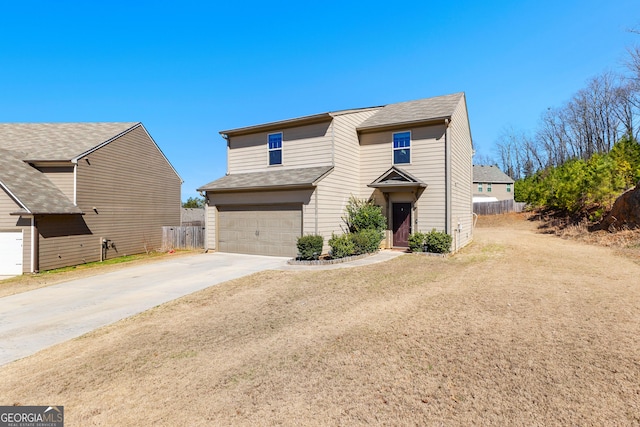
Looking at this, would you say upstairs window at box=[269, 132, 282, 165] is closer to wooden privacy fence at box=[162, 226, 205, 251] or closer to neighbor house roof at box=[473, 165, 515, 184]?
wooden privacy fence at box=[162, 226, 205, 251]

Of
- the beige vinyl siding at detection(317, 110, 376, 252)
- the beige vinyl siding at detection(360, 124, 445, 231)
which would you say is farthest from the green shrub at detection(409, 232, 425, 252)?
the beige vinyl siding at detection(317, 110, 376, 252)

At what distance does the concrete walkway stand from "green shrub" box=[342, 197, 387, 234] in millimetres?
1913

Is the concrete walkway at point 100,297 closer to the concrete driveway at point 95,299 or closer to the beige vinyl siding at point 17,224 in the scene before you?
the concrete driveway at point 95,299

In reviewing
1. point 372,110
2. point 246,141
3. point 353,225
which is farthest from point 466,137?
point 246,141

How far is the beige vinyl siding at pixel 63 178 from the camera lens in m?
15.3

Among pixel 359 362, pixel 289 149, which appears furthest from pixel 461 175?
pixel 359 362

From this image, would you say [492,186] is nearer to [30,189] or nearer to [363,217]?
[363,217]

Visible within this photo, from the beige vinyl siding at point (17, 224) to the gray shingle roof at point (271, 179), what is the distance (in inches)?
279

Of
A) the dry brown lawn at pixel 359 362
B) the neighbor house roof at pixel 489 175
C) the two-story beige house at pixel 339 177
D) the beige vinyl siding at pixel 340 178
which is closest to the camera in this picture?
the dry brown lawn at pixel 359 362

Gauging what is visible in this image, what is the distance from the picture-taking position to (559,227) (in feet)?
79.2

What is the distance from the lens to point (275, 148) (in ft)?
53.5

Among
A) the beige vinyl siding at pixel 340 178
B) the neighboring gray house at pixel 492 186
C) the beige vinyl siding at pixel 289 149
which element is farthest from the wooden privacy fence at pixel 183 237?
the neighboring gray house at pixel 492 186

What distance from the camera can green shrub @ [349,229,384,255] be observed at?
521 inches
